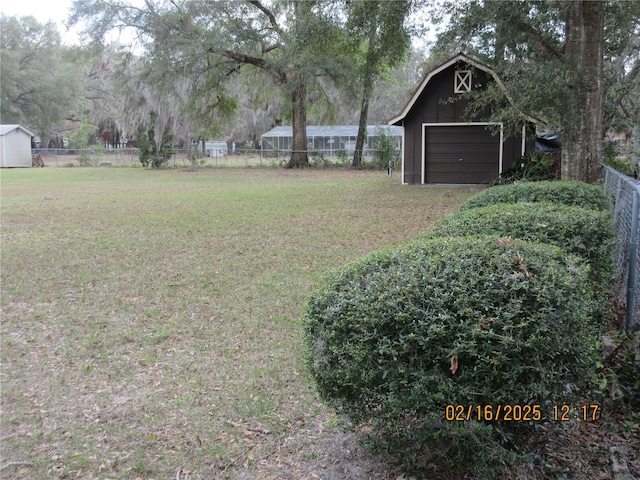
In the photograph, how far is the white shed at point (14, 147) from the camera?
3619 centimetres

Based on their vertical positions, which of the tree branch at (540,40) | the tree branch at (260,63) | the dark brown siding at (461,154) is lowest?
the dark brown siding at (461,154)

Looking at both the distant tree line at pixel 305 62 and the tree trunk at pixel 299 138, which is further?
the tree trunk at pixel 299 138

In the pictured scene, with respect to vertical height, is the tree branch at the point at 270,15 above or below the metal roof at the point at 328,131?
above

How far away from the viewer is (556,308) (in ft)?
7.98

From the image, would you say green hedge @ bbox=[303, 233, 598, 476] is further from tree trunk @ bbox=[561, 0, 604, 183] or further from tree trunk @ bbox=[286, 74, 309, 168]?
tree trunk @ bbox=[286, 74, 309, 168]

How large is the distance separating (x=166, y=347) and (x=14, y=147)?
124 feet

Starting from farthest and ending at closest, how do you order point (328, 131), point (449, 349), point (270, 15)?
point (328, 131)
point (270, 15)
point (449, 349)

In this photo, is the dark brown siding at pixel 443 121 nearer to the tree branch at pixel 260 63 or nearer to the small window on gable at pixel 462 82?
the small window on gable at pixel 462 82

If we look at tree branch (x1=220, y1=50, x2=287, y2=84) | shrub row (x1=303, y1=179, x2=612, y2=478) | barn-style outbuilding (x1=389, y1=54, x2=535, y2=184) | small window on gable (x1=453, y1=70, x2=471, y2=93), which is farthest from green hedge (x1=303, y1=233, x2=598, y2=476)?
tree branch (x1=220, y1=50, x2=287, y2=84)

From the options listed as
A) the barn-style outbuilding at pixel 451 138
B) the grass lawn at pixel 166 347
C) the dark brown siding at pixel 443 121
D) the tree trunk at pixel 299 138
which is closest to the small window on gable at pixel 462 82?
the barn-style outbuilding at pixel 451 138

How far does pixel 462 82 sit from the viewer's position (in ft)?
57.8

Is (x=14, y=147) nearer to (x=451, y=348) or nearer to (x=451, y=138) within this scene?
(x=451, y=138)

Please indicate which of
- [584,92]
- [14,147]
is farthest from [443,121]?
[14,147]

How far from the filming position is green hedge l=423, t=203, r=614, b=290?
4.01m
